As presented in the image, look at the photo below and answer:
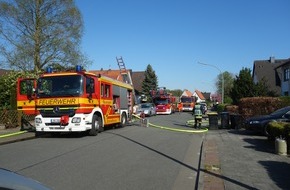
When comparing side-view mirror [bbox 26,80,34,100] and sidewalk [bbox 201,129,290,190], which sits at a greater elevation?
side-view mirror [bbox 26,80,34,100]

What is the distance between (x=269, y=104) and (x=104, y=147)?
12.8 meters

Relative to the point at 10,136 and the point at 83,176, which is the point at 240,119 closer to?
the point at 10,136

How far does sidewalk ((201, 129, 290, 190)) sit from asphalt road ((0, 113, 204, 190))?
441 millimetres

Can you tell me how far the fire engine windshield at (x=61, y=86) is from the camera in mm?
16969

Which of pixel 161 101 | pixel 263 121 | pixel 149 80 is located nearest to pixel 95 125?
pixel 263 121

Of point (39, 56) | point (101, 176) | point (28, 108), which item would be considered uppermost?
point (39, 56)

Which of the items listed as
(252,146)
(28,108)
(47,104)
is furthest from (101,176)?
(28,108)

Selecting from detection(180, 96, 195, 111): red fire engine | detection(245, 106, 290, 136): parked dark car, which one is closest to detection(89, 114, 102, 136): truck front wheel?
detection(245, 106, 290, 136): parked dark car

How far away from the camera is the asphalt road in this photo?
8164 millimetres

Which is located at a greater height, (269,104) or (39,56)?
(39,56)

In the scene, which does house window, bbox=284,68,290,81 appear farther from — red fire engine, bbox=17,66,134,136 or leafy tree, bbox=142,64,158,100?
red fire engine, bbox=17,66,134,136

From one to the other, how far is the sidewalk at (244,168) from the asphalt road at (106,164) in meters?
0.44

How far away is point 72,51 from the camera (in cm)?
4112

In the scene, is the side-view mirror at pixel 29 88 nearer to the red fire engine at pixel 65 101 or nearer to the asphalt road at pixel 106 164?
the red fire engine at pixel 65 101
